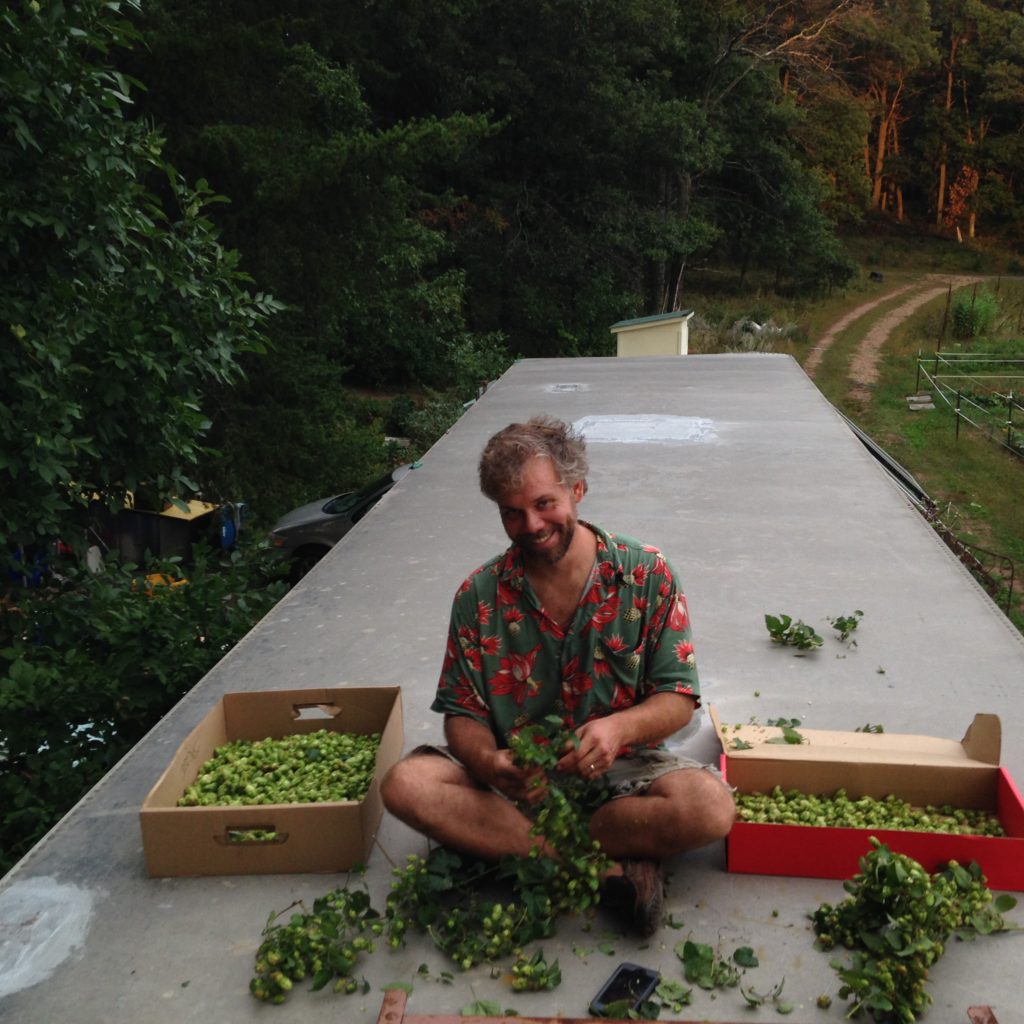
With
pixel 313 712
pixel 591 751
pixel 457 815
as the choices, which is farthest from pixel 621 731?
pixel 313 712

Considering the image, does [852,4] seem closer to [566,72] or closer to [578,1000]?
[566,72]

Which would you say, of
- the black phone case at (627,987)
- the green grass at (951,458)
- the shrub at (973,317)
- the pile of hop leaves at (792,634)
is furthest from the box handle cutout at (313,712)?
the shrub at (973,317)

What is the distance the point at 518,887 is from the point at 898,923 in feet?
2.95

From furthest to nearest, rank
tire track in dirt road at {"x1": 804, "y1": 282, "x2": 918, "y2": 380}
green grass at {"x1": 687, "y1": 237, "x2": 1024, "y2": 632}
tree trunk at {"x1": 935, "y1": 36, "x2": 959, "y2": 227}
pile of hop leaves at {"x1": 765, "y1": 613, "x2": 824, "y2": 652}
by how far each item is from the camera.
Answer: tree trunk at {"x1": 935, "y1": 36, "x2": 959, "y2": 227} → tire track in dirt road at {"x1": 804, "y1": 282, "x2": 918, "y2": 380} → green grass at {"x1": 687, "y1": 237, "x2": 1024, "y2": 632} → pile of hop leaves at {"x1": 765, "y1": 613, "x2": 824, "y2": 652}

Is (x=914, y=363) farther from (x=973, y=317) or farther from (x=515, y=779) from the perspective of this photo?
(x=515, y=779)

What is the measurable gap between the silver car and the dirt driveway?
45.4 feet

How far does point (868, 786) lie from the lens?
297 cm

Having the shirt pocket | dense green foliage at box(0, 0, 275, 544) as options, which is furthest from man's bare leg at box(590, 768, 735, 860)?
dense green foliage at box(0, 0, 275, 544)

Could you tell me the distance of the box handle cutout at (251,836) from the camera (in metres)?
2.81

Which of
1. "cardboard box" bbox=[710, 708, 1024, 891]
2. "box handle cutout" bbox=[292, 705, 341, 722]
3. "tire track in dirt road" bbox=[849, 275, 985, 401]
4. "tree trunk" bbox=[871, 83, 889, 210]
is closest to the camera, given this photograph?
"cardboard box" bbox=[710, 708, 1024, 891]

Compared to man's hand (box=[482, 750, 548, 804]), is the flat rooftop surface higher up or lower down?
lower down

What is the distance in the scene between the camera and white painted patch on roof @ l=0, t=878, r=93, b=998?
250 centimetres

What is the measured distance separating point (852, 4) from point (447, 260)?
1407 centimetres

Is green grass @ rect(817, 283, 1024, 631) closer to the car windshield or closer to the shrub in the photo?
the shrub
